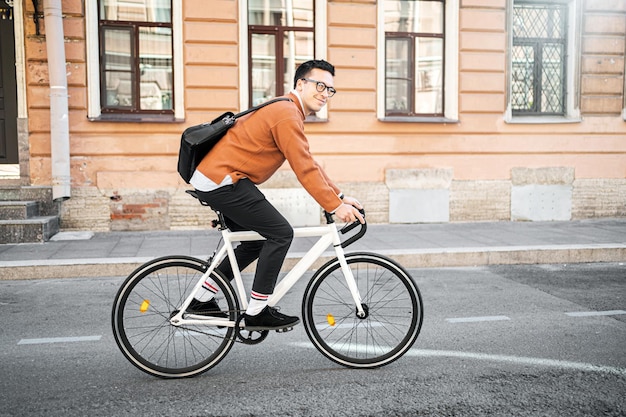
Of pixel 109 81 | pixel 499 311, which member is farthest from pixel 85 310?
pixel 109 81

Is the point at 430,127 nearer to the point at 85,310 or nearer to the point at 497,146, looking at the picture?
the point at 497,146

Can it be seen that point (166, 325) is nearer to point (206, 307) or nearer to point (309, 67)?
point (206, 307)

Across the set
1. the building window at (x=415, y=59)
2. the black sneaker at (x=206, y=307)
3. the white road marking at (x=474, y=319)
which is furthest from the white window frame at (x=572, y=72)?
the black sneaker at (x=206, y=307)

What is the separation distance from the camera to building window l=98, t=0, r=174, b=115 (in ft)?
35.8

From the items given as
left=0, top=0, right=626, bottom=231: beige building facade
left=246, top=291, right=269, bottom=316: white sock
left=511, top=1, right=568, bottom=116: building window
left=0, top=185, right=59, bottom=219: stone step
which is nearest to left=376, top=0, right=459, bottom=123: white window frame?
left=0, top=0, right=626, bottom=231: beige building facade

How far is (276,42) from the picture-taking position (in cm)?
1155

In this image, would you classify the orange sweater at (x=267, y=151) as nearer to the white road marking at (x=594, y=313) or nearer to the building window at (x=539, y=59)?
the white road marking at (x=594, y=313)

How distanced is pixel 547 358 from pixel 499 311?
4.81 feet

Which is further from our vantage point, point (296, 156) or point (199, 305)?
point (199, 305)

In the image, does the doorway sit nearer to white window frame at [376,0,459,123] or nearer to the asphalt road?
the asphalt road

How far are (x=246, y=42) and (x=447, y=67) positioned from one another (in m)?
3.71

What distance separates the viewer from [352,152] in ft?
37.6

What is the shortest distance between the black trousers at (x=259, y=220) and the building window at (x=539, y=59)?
9.51 meters

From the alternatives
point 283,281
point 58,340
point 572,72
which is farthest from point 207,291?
point 572,72
